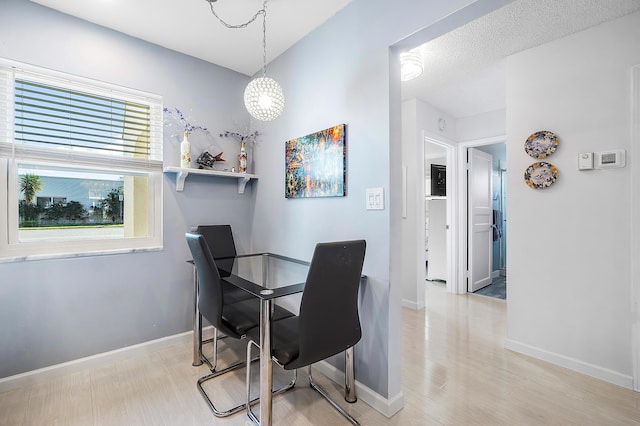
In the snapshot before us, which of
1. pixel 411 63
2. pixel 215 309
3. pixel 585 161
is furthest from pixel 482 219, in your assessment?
pixel 215 309

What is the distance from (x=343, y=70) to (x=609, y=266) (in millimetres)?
2325

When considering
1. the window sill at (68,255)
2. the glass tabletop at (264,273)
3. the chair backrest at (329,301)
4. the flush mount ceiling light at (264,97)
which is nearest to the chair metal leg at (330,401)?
the chair backrest at (329,301)

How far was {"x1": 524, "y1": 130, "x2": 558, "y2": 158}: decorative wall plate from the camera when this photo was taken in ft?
7.38

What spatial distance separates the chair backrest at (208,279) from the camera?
1637mm

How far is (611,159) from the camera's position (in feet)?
6.50

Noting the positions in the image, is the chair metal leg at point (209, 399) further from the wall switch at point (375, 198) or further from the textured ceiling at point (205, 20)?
the textured ceiling at point (205, 20)

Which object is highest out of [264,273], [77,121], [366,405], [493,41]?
[493,41]

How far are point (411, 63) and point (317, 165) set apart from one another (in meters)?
1.17

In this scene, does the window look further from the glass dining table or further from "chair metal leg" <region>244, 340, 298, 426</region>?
"chair metal leg" <region>244, 340, 298, 426</region>

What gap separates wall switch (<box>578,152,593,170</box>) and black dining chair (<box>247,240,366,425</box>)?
1910 mm

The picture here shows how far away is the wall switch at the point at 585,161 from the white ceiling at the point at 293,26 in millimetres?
928

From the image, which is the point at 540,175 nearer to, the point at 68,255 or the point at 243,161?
the point at 243,161

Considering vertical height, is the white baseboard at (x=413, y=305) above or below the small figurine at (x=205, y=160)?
below

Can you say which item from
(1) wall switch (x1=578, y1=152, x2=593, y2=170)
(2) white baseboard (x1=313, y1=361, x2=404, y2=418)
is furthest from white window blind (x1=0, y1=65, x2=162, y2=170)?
(1) wall switch (x1=578, y1=152, x2=593, y2=170)
